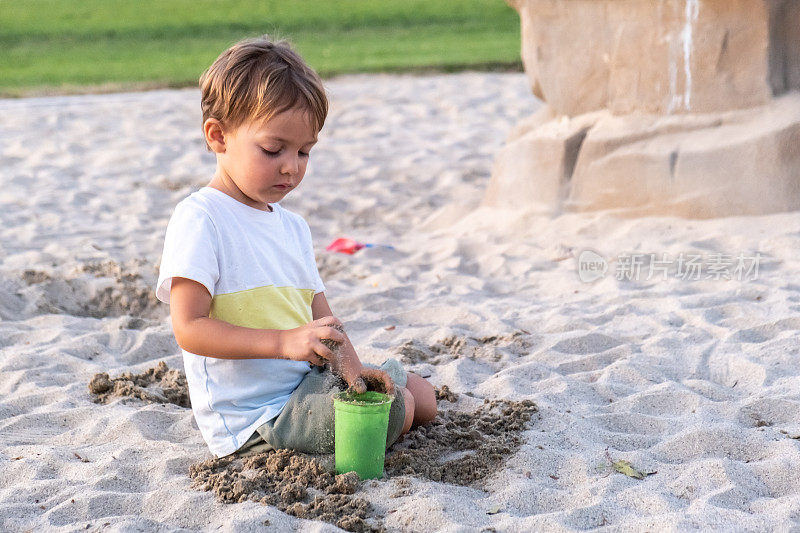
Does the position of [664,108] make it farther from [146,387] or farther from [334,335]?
Result: [334,335]

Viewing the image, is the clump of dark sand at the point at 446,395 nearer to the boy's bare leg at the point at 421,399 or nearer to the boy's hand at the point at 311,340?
the boy's bare leg at the point at 421,399

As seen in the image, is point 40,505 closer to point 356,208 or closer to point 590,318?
point 590,318

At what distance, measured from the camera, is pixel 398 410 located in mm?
2367

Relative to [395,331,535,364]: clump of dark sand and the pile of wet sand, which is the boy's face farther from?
[395,331,535,364]: clump of dark sand

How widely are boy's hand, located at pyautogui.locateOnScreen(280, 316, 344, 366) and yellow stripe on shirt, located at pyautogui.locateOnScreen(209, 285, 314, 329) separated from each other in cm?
19

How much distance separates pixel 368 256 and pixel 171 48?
946 cm

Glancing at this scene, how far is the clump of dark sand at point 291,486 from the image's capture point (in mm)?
2107

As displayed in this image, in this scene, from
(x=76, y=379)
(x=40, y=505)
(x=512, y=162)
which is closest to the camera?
(x=40, y=505)

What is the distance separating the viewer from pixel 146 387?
3.00 metres

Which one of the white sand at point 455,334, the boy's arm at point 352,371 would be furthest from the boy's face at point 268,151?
the white sand at point 455,334

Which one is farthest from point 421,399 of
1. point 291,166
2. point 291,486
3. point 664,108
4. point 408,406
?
point 664,108

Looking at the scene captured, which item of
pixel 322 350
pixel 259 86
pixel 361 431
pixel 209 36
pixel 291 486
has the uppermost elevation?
pixel 259 86

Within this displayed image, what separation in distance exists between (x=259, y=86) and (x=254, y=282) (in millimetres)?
475

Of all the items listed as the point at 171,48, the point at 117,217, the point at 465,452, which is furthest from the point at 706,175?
the point at 171,48
